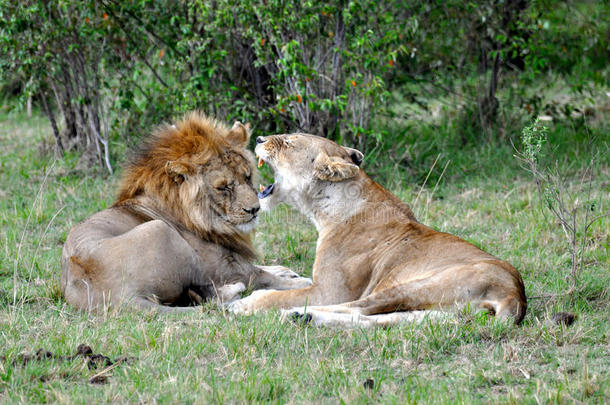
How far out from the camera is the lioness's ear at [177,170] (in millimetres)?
5355

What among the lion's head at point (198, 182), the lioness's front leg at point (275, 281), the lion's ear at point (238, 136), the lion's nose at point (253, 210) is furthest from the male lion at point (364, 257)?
the lioness's front leg at point (275, 281)

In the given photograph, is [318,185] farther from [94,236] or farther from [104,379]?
[104,379]

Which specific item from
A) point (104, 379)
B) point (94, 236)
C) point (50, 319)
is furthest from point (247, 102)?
point (104, 379)

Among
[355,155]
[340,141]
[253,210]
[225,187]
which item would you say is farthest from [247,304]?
[340,141]

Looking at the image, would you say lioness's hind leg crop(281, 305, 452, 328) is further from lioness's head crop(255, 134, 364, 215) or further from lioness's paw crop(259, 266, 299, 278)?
lioness's paw crop(259, 266, 299, 278)

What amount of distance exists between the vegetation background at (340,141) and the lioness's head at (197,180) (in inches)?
30.6

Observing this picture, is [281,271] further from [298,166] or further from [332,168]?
[332,168]

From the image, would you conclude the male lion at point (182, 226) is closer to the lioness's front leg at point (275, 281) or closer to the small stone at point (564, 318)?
the lioness's front leg at point (275, 281)

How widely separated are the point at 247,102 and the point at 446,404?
5695 mm

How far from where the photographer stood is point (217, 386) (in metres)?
3.50

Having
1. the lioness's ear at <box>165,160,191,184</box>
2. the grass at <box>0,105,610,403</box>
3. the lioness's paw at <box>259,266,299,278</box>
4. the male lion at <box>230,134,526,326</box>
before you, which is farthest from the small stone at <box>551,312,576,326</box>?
the lioness's ear at <box>165,160,191,184</box>

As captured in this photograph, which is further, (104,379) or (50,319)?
(50,319)

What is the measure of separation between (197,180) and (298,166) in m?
0.67

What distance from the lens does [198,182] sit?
5434 mm
